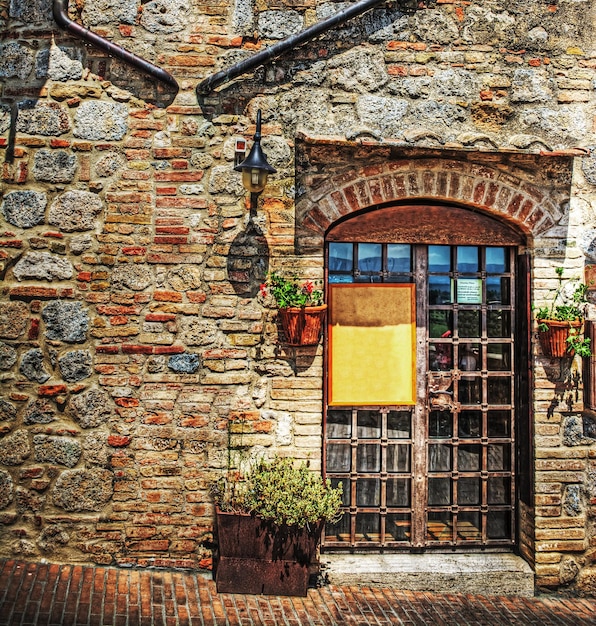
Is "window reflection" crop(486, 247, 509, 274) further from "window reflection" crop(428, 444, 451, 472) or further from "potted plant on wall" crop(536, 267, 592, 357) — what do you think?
"window reflection" crop(428, 444, 451, 472)

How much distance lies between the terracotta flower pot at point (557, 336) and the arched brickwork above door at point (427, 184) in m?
0.72

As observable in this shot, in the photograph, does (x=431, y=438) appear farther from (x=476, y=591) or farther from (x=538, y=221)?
(x=538, y=221)

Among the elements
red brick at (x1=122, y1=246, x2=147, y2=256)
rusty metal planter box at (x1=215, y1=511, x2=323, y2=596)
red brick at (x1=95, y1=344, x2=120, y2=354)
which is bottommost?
rusty metal planter box at (x1=215, y1=511, x2=323, y2=596)

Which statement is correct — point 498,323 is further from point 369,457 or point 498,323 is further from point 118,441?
point 118,441

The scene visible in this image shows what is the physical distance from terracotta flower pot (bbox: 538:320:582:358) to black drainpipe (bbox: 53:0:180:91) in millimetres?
3348

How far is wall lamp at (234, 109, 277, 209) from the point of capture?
4.33 m

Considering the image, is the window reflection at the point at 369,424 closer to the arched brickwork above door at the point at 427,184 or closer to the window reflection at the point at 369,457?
the window reflection at the point at 369,457

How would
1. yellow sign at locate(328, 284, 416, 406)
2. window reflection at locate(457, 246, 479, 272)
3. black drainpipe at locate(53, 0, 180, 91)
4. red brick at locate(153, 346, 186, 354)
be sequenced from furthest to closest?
window reflection at locate(457, 246, 479, 272)
yellow sign at locate(328, 284, 416, 406)
red brick at locate(153, 346, 186, 354)
black drainpipe at locate(53, 0, 180, 91)

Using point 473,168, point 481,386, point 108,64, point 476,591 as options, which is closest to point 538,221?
point 473,168

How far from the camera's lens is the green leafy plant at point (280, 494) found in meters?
4.30

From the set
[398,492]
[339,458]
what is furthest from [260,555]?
[398,492]

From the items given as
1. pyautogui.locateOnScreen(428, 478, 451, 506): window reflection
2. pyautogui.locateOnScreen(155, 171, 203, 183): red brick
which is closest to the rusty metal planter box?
pyautogui.locateOnScreen(428, 478, 451, 506): window reflection

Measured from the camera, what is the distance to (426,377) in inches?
194

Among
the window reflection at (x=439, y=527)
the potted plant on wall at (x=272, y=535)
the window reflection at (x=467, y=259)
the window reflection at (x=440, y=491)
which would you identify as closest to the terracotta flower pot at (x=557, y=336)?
the window reflection at (x=467, y=259)
